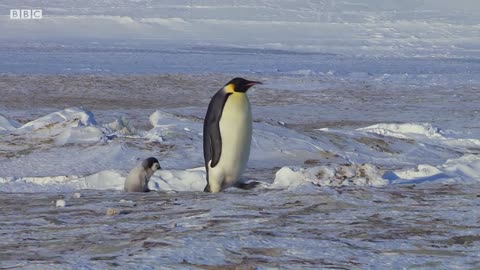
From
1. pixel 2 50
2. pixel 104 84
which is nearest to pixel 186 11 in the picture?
pixel 2 50

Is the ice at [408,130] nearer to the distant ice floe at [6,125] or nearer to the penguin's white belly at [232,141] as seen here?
the distant ice floe at [6,125]

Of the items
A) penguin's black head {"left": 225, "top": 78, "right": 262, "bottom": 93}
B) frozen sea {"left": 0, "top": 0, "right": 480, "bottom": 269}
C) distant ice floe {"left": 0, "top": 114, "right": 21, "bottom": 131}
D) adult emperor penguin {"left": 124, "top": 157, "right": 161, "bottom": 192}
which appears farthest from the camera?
distant ice floe {"left": 0, "top": 114, "right": 21, "bottom": 131}

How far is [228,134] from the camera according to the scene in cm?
714

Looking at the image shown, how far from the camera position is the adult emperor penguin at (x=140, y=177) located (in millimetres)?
6973

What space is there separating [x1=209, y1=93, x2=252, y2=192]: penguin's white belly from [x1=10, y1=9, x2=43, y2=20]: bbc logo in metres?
32.4

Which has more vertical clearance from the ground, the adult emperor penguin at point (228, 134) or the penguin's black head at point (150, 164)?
the adult emperor penguin at point (228, 134)

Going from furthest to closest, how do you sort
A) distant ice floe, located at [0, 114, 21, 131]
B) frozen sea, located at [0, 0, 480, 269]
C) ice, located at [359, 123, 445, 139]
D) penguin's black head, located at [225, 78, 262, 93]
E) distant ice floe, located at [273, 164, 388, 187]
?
ice, located at [359, 123, 445, 139], distant ice floe, located at [0, 114, 21, 131], penguin's black head, located at [225, 78, 262, 93], distant ice floe, located at [273, 164, 388, 187], frozen sea, located at [0, 0, 480, 269]

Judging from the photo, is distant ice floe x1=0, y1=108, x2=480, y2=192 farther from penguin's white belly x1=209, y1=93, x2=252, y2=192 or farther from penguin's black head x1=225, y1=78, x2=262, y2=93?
penguin's black head x1=225, y1=78, x2=262, y2=93

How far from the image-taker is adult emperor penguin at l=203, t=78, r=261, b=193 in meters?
7.07

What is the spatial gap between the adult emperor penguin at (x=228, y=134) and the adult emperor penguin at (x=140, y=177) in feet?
1.43

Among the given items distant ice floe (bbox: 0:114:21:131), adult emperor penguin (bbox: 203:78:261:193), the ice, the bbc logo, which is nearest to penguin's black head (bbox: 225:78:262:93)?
adult emperor penguin (bbox: 203:78:261:193)

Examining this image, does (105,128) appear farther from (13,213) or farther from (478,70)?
(478,70)

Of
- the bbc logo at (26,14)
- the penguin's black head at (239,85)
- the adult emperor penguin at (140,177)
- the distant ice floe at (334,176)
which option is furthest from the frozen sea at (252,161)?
the bbc logo at (26,14)

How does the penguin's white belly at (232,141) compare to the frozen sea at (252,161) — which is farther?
the penguin's white belly at (232,141)
